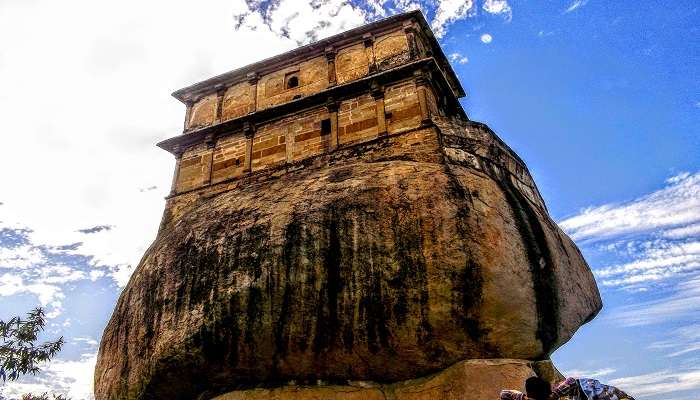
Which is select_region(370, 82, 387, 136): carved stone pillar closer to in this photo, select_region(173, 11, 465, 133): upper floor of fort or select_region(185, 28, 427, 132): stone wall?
select_region(173, 11, 465, 133): upper floor of fort

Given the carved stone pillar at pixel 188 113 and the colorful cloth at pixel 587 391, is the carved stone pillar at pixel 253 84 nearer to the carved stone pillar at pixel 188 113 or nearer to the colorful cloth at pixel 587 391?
the carved stone pillar at pixel 188 113

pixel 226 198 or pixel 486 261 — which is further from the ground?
pixel 226 198

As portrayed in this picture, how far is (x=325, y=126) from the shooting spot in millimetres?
10617

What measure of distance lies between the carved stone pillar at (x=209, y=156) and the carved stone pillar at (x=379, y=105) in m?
4.49

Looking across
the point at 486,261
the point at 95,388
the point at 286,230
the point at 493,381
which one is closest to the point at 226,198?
the point at 286,230

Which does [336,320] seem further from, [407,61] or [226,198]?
[407,61]

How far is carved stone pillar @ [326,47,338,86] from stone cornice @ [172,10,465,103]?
92 mm

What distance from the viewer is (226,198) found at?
9.18 metres

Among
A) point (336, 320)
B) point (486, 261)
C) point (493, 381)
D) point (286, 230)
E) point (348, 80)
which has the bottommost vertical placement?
point (493, 381)

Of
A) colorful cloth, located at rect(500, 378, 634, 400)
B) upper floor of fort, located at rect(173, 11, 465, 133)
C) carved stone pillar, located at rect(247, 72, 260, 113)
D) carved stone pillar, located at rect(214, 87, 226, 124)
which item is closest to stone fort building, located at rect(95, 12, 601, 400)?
colorful cloth, located at rect(500, 378, 634, 400)

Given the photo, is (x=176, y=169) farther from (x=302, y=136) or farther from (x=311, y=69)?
(x=311, y=69)

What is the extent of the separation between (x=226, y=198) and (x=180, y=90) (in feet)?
19.6

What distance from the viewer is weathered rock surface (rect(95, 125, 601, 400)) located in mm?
6211

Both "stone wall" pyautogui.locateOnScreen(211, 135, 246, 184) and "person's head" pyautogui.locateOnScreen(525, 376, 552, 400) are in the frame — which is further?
"stone wall" pyautogui.locateOnScreen(211, 135, 246, 184)
